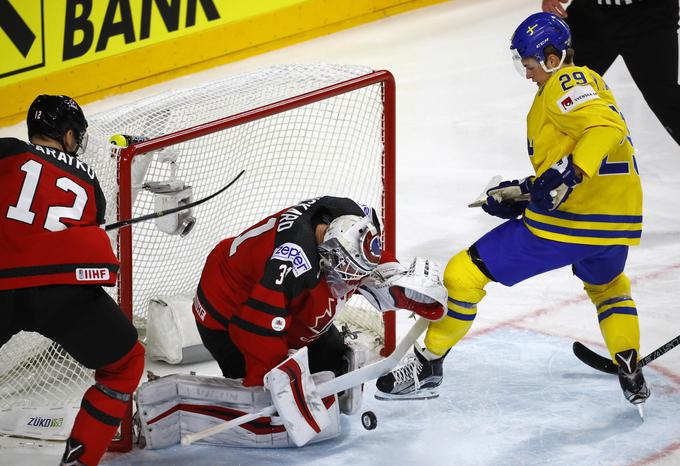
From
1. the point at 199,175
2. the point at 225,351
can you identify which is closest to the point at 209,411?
the point at 225,351

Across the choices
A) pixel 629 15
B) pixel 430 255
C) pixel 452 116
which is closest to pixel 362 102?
pixel 430 255

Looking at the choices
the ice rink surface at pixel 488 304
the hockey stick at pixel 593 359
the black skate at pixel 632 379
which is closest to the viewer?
the ice rink surface at pixel 488 304

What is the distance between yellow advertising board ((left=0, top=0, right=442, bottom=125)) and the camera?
19.0ft

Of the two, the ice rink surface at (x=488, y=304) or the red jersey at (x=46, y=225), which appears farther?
the ice rink surface at (x=488, y=304)

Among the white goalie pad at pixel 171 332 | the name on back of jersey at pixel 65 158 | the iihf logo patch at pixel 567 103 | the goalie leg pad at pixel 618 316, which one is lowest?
the goalie leg pad at pixel 618 316

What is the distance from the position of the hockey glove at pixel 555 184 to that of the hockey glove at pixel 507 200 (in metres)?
0.22

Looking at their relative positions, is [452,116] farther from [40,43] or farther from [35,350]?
[35,350]

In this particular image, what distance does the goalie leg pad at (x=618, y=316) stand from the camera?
318 centimetres

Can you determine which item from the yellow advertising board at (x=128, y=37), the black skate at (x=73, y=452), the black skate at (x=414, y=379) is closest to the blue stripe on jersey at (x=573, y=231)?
the black skate at (x=414, y=379)

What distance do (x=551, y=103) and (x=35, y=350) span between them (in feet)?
5.70

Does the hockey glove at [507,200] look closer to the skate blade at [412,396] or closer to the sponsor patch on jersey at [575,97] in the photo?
the sponsor patch on jersey at [575,97]

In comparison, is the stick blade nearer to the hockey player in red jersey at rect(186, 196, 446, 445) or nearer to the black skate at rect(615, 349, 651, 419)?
the black skate at rect(615, 349, 651, 419)

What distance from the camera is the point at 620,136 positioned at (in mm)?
2873

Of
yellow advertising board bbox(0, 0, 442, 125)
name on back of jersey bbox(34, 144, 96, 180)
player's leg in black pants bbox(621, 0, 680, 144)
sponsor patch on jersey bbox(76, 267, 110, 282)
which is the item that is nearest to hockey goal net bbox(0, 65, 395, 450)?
name on back of jersey bbox(34, 144, 96, 180)
